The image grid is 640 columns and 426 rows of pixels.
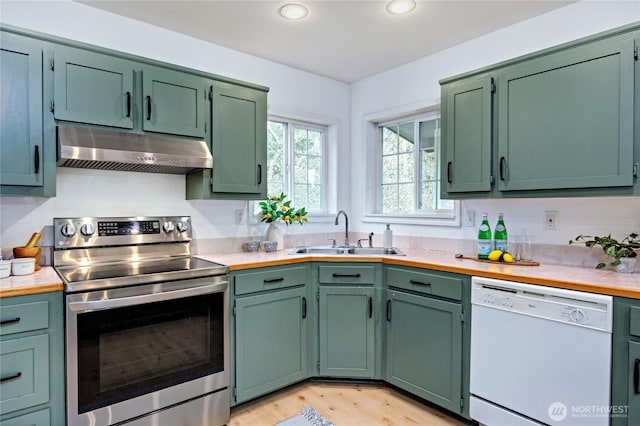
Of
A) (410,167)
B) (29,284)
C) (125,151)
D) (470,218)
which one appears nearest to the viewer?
(29,284)

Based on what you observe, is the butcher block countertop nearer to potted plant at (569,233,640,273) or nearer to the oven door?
potted plant at (569,233,640,273)

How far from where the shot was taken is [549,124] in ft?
7.09

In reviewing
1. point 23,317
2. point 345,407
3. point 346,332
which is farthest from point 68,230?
point 345,407

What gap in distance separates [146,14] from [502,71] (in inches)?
89.2

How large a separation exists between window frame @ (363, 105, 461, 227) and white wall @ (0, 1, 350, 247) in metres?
0.74

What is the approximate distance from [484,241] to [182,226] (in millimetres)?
2056

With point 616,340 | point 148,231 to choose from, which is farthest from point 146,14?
point 616,340

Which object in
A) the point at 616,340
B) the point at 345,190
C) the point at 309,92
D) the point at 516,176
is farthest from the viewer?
the point at 345,190

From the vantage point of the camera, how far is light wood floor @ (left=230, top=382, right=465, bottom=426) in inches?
91.7

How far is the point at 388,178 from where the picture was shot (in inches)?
145

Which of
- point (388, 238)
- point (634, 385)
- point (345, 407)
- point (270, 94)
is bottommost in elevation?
point (345, 407)

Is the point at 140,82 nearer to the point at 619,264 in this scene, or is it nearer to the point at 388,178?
the point at 388,178

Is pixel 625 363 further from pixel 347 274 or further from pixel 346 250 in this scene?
pixel 346 250

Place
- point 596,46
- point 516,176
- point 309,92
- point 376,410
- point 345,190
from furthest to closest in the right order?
point 345,190 < point 309,92 < point 376,410 < point 516,176 < point 596,46
